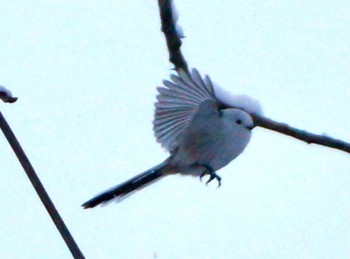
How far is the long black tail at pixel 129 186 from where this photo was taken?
1.99 meters

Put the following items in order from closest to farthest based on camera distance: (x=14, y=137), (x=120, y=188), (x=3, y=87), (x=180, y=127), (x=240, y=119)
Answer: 1. (x=14, y=137)
2. (x=3, y=87)
3. (x=240, y=119)
4. (x=180, y=127)
5. (x=120, y=188)

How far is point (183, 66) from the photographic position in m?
1.32

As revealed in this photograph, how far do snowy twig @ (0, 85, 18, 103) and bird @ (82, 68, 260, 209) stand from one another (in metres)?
0.68

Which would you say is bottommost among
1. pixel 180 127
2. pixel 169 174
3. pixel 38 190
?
pixel 169 174

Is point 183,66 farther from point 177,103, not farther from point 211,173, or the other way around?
point 211,173

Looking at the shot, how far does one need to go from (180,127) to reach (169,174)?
269mm

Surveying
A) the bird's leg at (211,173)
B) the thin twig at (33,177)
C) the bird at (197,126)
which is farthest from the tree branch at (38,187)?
the bird's leg at (211,173)

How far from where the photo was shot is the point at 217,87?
1.80 meters

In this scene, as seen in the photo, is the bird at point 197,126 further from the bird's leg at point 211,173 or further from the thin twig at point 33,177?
the thin twig at point 33,177

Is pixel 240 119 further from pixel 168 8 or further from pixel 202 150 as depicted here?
pixel 168 8

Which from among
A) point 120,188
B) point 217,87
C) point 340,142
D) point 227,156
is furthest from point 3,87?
point 120,188

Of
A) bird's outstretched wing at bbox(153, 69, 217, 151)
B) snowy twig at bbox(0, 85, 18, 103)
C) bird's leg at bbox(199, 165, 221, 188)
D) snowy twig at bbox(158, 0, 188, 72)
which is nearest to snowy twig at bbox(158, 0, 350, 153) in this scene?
snowy twig at bbox(158, 0, 188, 72)

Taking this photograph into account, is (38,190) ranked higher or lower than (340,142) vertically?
higher

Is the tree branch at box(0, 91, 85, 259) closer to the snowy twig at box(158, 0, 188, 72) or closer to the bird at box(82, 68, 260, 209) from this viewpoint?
the snowy twig at box(158, 0, 188, 72)
